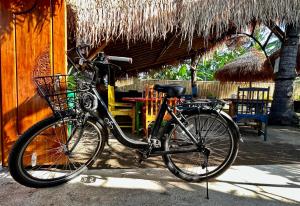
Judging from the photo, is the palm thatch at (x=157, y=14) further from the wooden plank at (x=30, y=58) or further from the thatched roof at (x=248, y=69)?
the thatched roof at (x=248, y=69)

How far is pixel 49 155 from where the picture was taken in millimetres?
2764

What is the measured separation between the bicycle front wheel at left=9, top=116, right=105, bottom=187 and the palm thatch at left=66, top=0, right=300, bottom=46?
4.90ft

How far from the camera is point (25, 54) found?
104 inches

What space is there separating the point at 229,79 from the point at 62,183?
1019 cm

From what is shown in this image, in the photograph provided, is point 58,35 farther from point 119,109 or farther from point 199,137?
point 119,109

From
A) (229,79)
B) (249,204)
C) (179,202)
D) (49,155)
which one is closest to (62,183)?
(49,155)

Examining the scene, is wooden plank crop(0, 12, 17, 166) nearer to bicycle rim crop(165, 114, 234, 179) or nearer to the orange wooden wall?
the orange wooden wall

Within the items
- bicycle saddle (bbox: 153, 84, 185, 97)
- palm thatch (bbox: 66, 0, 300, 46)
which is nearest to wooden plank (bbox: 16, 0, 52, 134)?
palm thatch (bbox: 66, 0, 300, 46)

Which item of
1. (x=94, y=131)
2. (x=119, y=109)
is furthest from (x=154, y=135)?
(x=119, y=109)

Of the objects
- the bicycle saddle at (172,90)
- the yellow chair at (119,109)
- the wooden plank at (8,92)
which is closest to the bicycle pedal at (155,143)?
the bicycle saddle at (172,90)

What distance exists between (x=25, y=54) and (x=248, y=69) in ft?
29.9

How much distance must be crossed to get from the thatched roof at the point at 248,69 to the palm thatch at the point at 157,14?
615cm

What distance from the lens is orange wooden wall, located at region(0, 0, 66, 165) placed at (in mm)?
2586

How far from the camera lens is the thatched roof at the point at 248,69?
1010 cm
